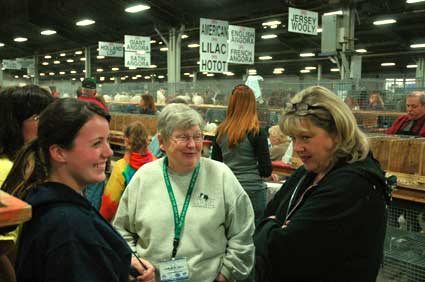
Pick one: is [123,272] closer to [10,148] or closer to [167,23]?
[10,148]

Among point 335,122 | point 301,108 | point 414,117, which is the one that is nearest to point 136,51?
point 414,117

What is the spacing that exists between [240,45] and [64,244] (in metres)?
10.5

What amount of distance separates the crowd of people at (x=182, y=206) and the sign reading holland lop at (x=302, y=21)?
7682mm

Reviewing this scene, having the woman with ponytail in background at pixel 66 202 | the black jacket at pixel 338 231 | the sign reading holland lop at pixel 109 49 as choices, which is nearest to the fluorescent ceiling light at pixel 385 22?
the sign reading holland lop at pixel 109 49

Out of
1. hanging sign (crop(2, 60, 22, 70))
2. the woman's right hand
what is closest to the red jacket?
the woman's right hand

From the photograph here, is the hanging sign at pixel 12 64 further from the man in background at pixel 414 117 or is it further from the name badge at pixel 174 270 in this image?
the name badge at pixel 174 270

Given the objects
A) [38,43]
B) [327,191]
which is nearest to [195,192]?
[327,191]

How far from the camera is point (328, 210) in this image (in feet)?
5.56

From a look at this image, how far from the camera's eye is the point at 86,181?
1548mm

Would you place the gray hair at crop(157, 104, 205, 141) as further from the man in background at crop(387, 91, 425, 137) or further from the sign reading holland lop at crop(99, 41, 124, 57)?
the sign reading holland lop at crop(99, 41, 124, 57)

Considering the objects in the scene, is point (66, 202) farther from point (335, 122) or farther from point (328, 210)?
point (335, 122)

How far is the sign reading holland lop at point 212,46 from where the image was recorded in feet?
34.1

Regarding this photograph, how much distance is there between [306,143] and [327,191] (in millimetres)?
237

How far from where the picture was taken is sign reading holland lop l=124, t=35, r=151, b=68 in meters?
13.8
